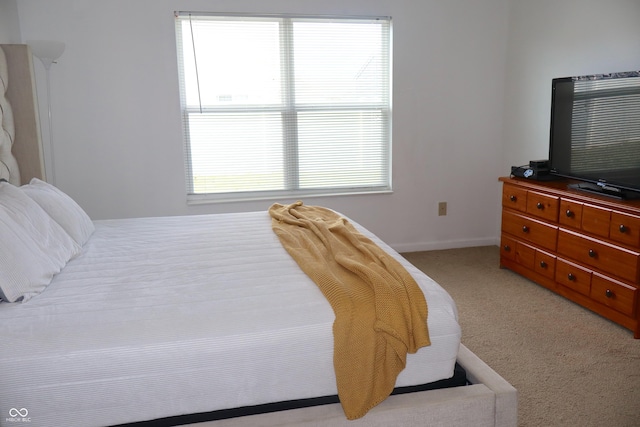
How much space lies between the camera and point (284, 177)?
455 cm

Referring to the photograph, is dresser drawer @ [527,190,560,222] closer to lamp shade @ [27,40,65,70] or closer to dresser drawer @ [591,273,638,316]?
dresser drawer @ [591,273,638,316]

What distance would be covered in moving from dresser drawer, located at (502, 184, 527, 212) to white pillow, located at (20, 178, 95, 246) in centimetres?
294

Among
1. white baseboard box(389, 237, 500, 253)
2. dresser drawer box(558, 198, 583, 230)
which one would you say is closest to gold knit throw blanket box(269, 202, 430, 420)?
dresser drawer box(558, 198, 583, 230)

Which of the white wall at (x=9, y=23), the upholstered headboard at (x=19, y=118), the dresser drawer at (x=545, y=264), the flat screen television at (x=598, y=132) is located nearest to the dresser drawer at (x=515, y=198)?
the flat screen television at (x=598, y=132)

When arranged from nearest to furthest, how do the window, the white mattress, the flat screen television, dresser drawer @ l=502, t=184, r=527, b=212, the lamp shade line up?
the white mattress < the flat screen television < the lamp shade < dresser drawer @ l=502, t=184, r=527, b=212 < the window

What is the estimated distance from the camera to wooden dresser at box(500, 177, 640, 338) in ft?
9.50

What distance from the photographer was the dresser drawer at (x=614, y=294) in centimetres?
288

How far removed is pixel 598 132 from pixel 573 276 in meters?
0.93

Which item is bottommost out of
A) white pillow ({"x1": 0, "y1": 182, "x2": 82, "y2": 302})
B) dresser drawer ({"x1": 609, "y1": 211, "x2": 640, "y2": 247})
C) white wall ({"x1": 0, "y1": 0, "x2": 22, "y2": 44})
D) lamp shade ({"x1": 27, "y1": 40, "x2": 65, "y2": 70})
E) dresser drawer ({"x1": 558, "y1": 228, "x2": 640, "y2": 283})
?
dresser drawer ({"x1": 558, "y1": 228, "x2": 640, "y2": 283})

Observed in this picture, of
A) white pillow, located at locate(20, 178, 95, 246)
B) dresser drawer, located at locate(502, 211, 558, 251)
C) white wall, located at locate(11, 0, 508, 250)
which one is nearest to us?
white pillow, located at locate(20, 178, 95, 246)

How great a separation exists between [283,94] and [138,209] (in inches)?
60.8

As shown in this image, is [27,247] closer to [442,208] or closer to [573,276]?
[573,276]

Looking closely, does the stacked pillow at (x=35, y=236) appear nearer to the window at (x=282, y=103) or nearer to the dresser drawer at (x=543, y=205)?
the window at (x=282, y=103)

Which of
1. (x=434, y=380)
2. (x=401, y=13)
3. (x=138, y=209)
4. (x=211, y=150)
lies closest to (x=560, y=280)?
(x=434, y=380)
